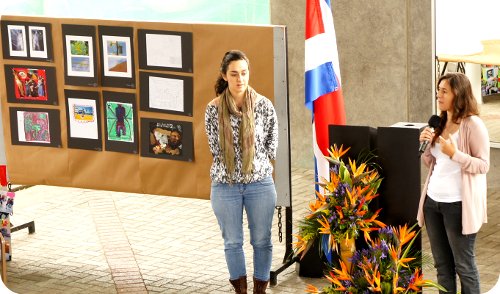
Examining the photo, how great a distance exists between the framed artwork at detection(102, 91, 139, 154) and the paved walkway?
1.10m

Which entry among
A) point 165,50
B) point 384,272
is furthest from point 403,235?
point 165,50

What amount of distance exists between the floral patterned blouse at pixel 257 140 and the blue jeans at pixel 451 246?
1361mm

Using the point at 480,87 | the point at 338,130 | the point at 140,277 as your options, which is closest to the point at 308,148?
the point at 480,87

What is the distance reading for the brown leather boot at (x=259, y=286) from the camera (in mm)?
8250

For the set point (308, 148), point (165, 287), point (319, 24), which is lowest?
point (165, 287)

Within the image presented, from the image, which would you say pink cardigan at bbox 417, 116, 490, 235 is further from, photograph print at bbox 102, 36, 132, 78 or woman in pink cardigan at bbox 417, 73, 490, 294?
photograph print at bbox 102, 36, 132, 78

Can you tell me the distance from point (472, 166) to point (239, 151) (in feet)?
5.97

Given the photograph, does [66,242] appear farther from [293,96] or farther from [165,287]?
[293,96]

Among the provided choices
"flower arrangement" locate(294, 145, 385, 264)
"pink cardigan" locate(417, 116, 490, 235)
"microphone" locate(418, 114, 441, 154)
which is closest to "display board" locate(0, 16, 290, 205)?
"flower arrangement" locate(294, 145, 385, 264)

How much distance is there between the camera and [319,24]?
8.62 metres

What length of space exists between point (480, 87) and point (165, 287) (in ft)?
14.8

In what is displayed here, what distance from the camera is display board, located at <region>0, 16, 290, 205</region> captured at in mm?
8688

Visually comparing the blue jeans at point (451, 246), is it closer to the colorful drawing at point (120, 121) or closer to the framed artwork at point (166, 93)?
the framed artwork at point (166, 93)

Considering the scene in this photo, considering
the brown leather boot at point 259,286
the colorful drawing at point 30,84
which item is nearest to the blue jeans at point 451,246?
the brown leather boot at point 259,286
